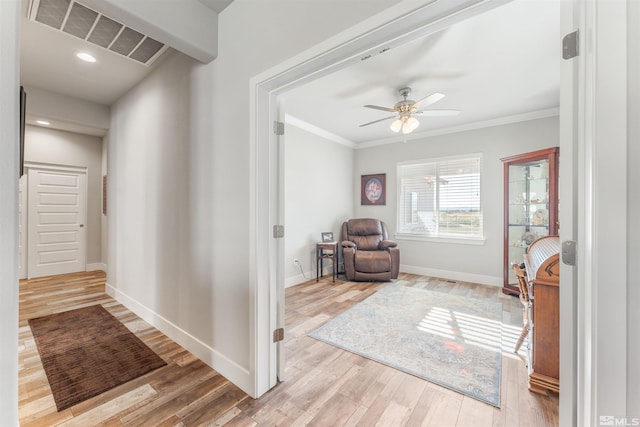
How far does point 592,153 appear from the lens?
0.75 m

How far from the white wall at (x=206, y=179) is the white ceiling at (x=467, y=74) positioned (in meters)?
0.64

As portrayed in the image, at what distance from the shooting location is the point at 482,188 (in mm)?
4281

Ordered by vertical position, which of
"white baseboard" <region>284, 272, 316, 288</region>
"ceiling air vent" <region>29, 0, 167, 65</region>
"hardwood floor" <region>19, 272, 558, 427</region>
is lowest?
"hardwood floor" <region>19, 272, 558, 427</region>

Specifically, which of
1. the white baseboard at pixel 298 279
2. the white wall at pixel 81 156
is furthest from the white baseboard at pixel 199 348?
the white wall at pixel 81 156

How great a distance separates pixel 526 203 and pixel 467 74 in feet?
7.13

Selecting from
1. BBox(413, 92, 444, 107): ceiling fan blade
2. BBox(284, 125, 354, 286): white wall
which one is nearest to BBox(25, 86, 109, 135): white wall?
BBox(284, 125, 354, 286): white wall

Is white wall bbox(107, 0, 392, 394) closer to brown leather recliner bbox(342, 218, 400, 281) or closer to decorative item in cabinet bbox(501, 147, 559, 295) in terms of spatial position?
brown leather recliner bbox(342, 218, 400, 281)

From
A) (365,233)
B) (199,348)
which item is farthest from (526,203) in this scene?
(199,348)

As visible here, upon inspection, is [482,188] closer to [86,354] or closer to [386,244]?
[386,244]

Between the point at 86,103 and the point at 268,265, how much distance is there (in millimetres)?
3817

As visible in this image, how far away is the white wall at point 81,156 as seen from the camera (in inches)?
172

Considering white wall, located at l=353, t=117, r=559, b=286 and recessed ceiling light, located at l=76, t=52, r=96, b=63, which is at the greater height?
recessed ceiling light, located at l=76, t=52, r=96, b=63

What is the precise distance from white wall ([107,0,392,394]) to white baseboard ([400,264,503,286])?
3923 mm

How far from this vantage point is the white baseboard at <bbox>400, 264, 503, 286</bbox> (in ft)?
13.6
